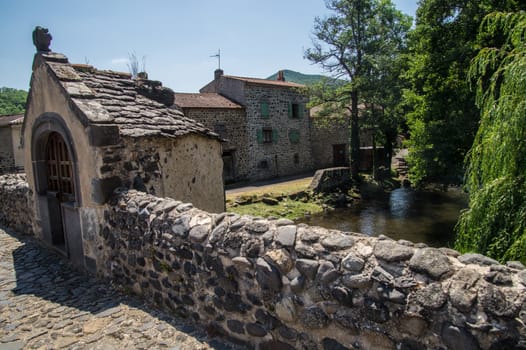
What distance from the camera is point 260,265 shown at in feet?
9.88

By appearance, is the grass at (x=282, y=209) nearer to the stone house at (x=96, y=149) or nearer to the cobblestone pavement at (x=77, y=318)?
the stone house at (x=96, y=149)

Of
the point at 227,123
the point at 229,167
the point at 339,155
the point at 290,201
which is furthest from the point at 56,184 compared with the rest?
the point at 339,155

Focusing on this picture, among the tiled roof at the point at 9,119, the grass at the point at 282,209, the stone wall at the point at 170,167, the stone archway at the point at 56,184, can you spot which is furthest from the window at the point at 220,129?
the stone archway at the point at 56,184

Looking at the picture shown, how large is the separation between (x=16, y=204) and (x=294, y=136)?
19.7 meters

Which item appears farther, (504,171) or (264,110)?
(264,110)

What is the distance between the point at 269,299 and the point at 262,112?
21152 mm

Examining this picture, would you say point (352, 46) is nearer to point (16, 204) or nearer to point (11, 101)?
point (16, 204)

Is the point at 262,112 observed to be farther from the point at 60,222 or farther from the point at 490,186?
the point at 490,186

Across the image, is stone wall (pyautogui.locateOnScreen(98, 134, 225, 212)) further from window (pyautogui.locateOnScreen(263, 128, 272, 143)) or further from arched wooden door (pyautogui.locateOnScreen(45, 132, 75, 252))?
window (pyautogui.locateOnScreen(263, 128, 272, 143))

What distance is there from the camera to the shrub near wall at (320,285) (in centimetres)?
203

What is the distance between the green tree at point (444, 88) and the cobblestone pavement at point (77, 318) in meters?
9.39

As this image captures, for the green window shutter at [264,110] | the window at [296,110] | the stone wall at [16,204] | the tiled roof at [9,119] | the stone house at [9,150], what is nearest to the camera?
the stone wall at [16,204]

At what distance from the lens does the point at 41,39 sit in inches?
243

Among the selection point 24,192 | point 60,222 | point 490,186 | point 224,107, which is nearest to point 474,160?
point 490,186
